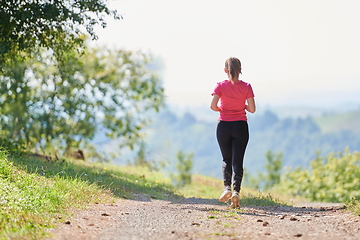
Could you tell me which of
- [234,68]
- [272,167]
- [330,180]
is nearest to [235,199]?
[234,68]

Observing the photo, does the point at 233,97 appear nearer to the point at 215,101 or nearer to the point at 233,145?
the point at 215,101

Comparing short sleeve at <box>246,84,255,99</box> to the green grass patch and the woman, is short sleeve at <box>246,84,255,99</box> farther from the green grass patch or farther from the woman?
the green grass patch

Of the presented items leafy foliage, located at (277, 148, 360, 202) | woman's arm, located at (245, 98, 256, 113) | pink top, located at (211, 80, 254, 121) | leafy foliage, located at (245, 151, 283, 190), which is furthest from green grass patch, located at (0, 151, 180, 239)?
leafy foliage, located at (245, 151, 283, 190)

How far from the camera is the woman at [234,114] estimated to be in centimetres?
669

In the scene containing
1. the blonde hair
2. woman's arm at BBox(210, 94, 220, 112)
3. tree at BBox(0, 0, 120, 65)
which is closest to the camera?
the blonde hair

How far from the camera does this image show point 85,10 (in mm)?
11602

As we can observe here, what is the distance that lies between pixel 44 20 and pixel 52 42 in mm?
916

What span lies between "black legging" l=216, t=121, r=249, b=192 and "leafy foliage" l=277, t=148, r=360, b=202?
997 cm

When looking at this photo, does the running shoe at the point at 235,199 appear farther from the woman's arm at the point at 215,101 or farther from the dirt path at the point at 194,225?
the woman's arm at the point at 215,101

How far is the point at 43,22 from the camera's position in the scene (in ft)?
38.4

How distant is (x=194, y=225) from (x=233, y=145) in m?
2.03

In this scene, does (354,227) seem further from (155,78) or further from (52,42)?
(155,78)

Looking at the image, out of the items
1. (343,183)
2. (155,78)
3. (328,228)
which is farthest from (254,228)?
(155,78)

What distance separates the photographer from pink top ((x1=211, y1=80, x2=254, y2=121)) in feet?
22.0
